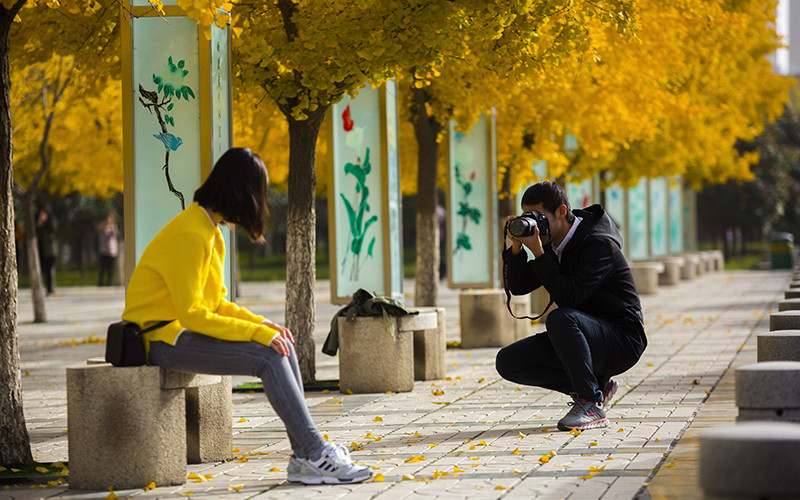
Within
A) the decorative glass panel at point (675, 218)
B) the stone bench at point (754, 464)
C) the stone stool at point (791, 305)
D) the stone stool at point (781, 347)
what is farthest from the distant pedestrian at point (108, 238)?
the stone bench at point (754, 464)

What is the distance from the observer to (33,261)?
21.0m

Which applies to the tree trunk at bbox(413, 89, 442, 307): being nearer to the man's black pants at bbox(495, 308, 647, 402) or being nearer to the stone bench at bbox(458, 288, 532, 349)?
the stone bench at bbox(458, 288, 532, 349)

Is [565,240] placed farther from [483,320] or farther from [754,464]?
[483,320]

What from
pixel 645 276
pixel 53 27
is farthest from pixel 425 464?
pixel 645 276

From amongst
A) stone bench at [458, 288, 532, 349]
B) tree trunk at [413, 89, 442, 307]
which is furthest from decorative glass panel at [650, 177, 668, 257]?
stone bench at [458, 288, 532, 349]

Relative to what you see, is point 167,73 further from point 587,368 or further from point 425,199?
point 425,199

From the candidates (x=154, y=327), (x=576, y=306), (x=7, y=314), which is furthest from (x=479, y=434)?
(x=7, y=314)

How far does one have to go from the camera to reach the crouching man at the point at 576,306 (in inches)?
316

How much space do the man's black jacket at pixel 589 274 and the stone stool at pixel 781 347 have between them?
84 cm

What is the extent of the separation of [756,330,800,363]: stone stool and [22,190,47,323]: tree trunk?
15.2 metres

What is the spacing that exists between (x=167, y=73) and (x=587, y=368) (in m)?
3.79

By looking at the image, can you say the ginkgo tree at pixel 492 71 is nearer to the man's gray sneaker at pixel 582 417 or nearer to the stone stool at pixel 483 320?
the stone stool at pixel 483 320

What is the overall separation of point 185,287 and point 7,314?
1624mm

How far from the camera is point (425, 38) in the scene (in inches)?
404
